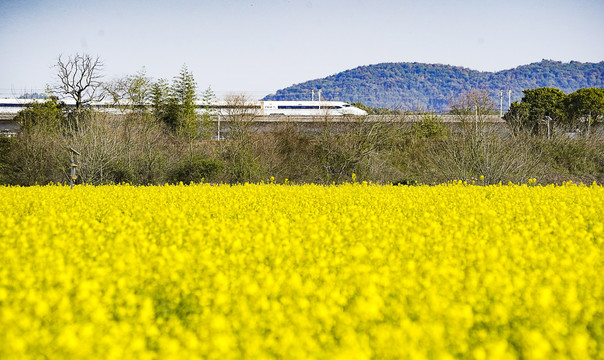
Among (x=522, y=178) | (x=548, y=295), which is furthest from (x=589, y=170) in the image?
(x=548, y=295)

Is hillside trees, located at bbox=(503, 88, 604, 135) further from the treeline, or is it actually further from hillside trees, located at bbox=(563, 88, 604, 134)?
the treeline

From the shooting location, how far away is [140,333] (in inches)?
117

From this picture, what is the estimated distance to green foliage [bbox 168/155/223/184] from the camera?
21.9 meters

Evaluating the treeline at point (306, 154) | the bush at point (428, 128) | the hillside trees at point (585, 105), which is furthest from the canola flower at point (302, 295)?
the hillside trees at point (585, 105)

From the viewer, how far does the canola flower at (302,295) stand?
2791 millimetres

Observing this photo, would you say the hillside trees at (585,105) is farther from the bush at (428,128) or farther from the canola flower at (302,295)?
the canola flower at (302,295)

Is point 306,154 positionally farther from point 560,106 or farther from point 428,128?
point 560,106

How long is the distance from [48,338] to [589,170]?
85.8ft

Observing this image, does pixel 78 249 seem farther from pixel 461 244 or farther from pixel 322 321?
pixel 461 244

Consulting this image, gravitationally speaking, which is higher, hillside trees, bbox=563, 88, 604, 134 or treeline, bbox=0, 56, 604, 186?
hillside trees, bbox=563, 88, 604, 134

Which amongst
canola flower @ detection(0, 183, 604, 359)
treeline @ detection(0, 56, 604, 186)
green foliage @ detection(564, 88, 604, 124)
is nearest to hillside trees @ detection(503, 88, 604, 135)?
green foliage @ detection(564, 88, 604, 124)

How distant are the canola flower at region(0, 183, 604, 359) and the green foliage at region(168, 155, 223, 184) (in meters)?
15.6

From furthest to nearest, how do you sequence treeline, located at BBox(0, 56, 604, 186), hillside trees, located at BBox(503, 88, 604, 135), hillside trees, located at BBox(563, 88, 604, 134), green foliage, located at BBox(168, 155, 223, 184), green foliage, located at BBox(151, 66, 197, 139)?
hillside trees, located at BBox(503, 88, 604, 135) < hillside trees, located at BBox(563, 88, 604, 134) < green foliage, located at BBox(151, 66, 197, 139) < green foliage, located at BBox(168, 155, 223, 184) < treeline, located at BBox(0, 56, 604, 186)

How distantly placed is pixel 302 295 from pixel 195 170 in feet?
62.1
